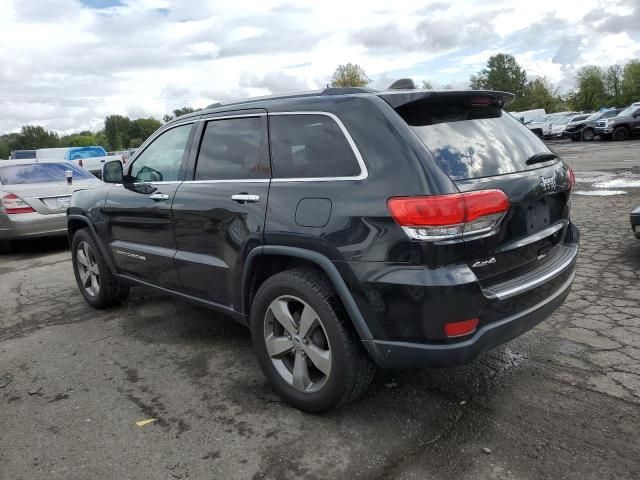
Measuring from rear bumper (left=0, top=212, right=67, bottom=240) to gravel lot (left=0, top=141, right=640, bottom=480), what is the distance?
3.70m

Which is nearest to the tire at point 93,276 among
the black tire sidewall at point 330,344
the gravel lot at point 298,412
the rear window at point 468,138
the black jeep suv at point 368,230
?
the gravel lot at point 298,412

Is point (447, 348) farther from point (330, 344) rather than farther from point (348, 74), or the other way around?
point (348, 74)

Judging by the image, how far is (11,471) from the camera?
2721 millimetres

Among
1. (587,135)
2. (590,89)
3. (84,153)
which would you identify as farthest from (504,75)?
(84,153)

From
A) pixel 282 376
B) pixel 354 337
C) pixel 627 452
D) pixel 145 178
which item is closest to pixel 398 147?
pixel 354 337

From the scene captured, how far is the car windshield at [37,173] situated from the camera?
27.7ft

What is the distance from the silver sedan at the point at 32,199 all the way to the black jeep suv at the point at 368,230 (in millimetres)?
5300

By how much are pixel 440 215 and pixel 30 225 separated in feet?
24.0

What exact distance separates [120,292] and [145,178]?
4.58 ft

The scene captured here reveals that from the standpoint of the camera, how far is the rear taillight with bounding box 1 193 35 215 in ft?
26.1

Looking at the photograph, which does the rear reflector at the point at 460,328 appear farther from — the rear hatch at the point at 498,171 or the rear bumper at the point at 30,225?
the rear bumper at the point at 30,225

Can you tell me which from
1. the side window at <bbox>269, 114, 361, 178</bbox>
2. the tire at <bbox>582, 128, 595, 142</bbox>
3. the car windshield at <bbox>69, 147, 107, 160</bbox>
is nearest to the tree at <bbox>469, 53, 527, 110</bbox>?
the tire at <bbox>582, 128, 595, 142</bbox>

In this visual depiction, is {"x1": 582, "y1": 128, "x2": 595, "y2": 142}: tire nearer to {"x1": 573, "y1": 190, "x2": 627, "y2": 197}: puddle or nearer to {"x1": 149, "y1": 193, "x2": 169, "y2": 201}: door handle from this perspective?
{"x1": 573, "y1": 190, "x2": 627, "y2": 197}: puddle

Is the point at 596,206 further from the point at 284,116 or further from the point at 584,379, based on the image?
the point at 284,116
